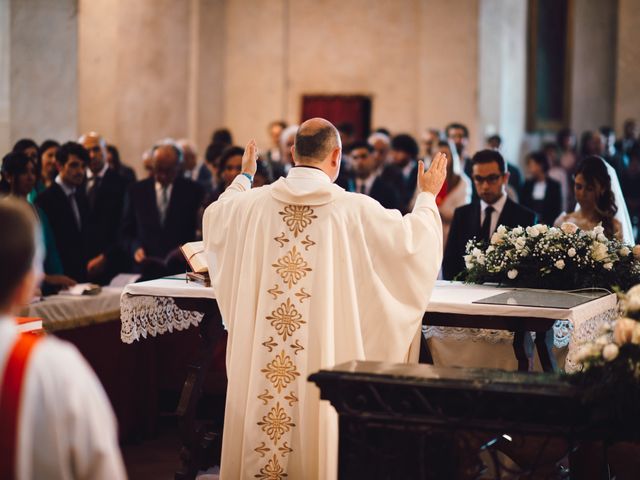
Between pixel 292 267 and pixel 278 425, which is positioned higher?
pixel 292 267

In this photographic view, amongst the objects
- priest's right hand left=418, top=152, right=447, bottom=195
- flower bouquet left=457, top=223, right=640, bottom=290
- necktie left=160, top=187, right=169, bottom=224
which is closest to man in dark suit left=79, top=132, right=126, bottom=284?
necktie left=160, top=187, right=169, bottom=224

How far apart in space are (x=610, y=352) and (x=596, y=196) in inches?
138

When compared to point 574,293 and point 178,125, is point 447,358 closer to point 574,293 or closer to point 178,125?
point 574,293

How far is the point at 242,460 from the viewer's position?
16.5ft

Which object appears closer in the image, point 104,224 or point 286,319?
point 286,319

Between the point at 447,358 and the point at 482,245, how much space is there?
68 centimetres

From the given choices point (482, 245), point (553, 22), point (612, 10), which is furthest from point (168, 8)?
point (482, 245)

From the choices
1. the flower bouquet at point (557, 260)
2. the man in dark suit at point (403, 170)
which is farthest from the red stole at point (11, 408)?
the man in dark suit at point (403, 170)

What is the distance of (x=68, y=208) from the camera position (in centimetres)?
808

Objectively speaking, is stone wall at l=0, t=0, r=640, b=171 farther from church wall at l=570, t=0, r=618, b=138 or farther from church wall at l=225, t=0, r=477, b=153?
church wall at l=570, t=0, r=618, b=138

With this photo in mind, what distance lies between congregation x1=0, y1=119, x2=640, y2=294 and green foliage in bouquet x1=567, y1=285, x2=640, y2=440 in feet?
10.8

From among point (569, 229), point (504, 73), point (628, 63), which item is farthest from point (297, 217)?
point (628, 63)

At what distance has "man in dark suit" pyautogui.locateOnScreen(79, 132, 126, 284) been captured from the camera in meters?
8.62

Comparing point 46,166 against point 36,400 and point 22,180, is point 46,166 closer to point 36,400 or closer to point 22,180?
point 22,180
